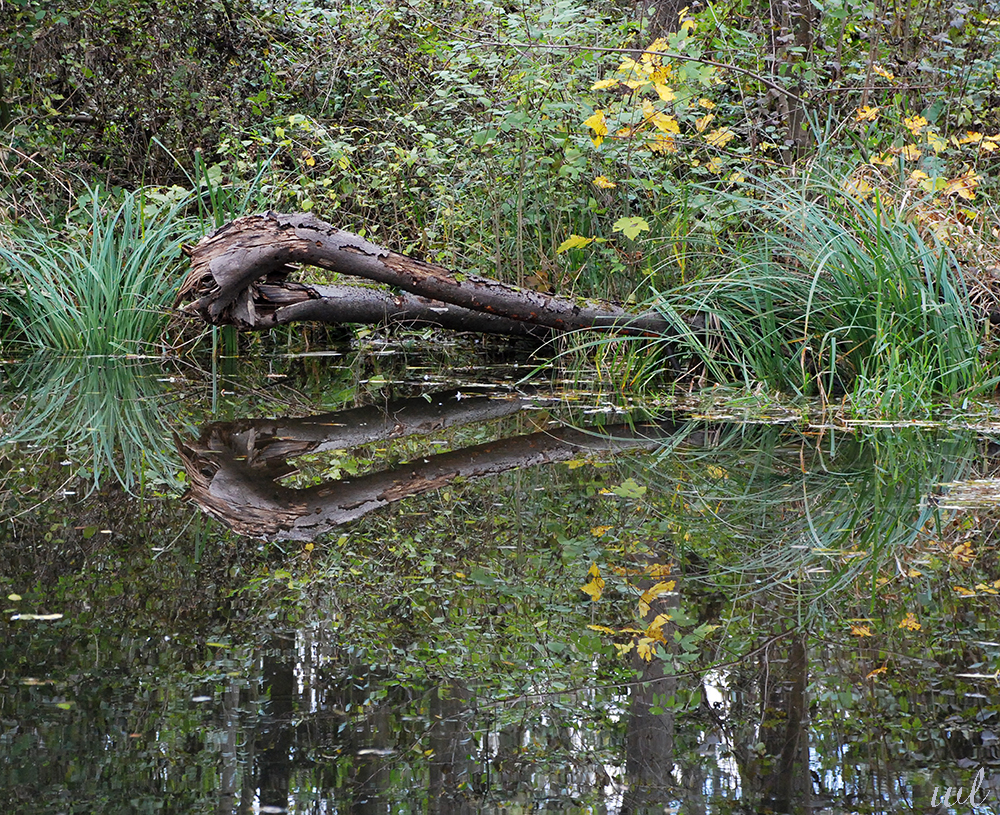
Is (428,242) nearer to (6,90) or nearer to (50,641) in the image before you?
(6,90)

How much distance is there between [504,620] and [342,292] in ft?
13.4

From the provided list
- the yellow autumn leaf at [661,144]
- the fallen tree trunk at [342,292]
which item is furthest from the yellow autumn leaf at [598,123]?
the fallen tree trunk at [342,292]

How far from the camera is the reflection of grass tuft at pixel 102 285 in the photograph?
6754 millimetres

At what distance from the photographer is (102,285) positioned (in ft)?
22.0

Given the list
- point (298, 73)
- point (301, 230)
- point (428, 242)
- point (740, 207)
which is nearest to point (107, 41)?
point (298, 73)

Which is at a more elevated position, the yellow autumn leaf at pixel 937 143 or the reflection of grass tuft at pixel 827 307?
the yellow autumn leaf at pixel 937 143

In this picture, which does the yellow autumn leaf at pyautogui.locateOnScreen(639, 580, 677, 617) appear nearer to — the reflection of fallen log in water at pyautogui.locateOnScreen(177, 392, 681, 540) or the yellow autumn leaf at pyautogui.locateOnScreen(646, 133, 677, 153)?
the reflection of fallen log in water at pyautogui.locateOnScreen(177, 392, 681, 540)

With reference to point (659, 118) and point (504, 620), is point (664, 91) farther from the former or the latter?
point (504, 620)

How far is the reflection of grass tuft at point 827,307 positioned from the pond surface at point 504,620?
48cm

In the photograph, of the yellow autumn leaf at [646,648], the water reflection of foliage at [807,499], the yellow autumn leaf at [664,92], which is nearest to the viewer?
the yellow autumn leaf at [646,648]

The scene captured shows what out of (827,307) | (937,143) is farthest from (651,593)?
(937,143)

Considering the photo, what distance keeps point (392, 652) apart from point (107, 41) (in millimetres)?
9314

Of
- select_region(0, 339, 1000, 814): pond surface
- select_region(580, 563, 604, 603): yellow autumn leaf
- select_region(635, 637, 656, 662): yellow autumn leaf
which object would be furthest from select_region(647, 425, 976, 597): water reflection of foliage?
select_region(635, 637, 656, 662): yellow autumn leaf

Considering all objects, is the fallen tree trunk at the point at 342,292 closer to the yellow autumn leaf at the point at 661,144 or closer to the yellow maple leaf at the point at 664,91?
the yellow autumn leaf at the point at 661,144
